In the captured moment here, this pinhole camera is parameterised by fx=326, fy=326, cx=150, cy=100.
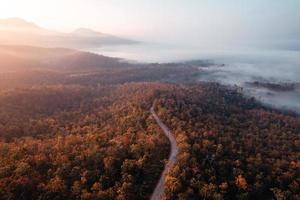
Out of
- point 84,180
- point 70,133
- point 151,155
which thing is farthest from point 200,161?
point 70,133

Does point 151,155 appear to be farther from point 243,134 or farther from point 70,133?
point 243,134

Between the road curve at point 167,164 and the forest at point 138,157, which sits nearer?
the road curve at point 167,164

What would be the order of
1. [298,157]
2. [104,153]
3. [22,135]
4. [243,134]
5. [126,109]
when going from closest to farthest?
[104,153] → [298,157] → [22,135] → [243,134] → [126,109]

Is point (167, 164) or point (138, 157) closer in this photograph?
point (167, 164)

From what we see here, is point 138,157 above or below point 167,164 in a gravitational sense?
above

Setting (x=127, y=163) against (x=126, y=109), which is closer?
(x=127, y=163)

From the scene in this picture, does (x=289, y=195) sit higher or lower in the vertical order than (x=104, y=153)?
lower

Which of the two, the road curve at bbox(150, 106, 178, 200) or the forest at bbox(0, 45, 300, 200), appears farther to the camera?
the forest at bbox(0, 45, 300, 200)

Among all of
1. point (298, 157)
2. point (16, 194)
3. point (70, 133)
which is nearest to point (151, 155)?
point (16, 194)

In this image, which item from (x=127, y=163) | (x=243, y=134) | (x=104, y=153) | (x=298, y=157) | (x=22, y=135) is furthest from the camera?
(x=243, y=134)
